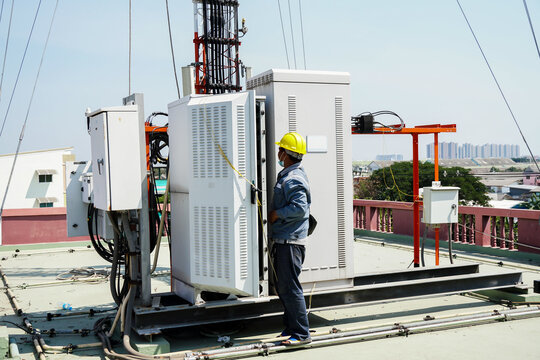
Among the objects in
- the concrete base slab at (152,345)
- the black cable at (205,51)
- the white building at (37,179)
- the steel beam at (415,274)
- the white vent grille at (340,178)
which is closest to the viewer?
the concrete base slab at (152,345)

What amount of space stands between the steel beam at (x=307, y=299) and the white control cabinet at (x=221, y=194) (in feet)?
0.92

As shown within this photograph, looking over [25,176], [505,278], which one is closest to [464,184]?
[25,176]

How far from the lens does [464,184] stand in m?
62.6

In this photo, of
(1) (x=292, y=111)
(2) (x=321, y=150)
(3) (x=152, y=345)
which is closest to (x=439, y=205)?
(2) (x=321, y=150)

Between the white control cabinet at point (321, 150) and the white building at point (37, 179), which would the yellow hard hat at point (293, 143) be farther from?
the white building at point (37, 179)

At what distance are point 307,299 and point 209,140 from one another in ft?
6.45

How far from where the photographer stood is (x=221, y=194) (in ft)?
16.2

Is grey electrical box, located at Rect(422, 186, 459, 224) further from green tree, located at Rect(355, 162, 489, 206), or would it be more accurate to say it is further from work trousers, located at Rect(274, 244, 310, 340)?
green tree, located at Rect(355, 162, 489, 206)

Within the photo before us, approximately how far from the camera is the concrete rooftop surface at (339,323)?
188 inches

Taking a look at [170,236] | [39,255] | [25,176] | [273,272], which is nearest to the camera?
[273,272]

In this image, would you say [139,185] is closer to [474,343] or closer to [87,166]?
[87,166]

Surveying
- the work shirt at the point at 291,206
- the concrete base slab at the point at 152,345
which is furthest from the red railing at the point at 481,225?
the concrete base slab at the point at 152,345

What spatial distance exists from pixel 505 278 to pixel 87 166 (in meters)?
5.19

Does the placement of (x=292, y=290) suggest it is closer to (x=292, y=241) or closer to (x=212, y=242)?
(x=292, y=241)
